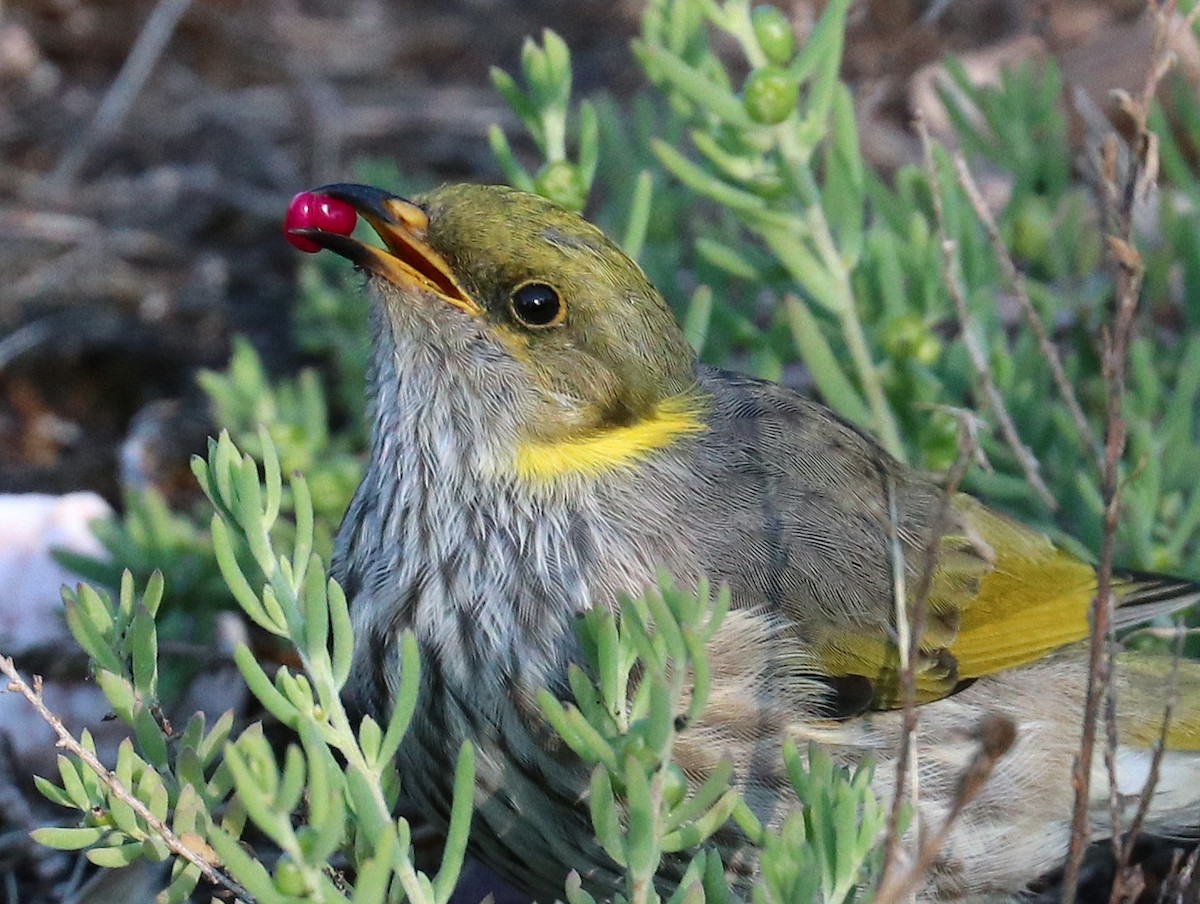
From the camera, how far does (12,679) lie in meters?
2.64

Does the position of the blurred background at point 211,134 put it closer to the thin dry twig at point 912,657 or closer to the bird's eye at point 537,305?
the bird's eye at point 537,305

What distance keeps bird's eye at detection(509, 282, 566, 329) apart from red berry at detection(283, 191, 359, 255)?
0.41 metres

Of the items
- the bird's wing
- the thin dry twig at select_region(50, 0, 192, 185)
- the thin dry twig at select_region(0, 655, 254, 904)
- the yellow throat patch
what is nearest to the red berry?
the yellow throat patch

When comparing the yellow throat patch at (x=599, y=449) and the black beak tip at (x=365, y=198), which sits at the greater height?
the black beak tip at (x=365, y=198)

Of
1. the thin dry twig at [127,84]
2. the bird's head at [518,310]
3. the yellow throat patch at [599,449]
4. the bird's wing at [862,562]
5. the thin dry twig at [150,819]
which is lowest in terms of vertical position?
the thin dry twig at [150,819]

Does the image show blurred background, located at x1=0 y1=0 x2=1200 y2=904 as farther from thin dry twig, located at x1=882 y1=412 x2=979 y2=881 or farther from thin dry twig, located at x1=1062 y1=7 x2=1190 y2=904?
thin dry twig, located at x1=882 y1=412 x2=979 y2=881

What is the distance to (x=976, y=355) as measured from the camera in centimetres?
381

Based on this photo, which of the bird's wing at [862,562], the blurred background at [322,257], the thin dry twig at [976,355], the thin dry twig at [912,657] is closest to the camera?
the thin dry twig at [912,657]

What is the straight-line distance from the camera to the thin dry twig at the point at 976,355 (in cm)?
365

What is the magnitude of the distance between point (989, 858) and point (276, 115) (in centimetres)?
452

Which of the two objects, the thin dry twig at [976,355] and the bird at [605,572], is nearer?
the bird at [605,572]

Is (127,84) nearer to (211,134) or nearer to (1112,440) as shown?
(211,134)

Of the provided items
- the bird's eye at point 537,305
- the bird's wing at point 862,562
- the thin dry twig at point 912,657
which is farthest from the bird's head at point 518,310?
the thin dry twig at point 912,657

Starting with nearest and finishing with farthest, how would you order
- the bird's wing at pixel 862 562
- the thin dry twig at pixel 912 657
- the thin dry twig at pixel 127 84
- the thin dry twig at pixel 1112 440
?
the thin dry twig at pixel 912 657, the thin dry twig at pixel 1112 440, the bird's wing at pixel 862 562, the thin dry twig at pixel 127 84
